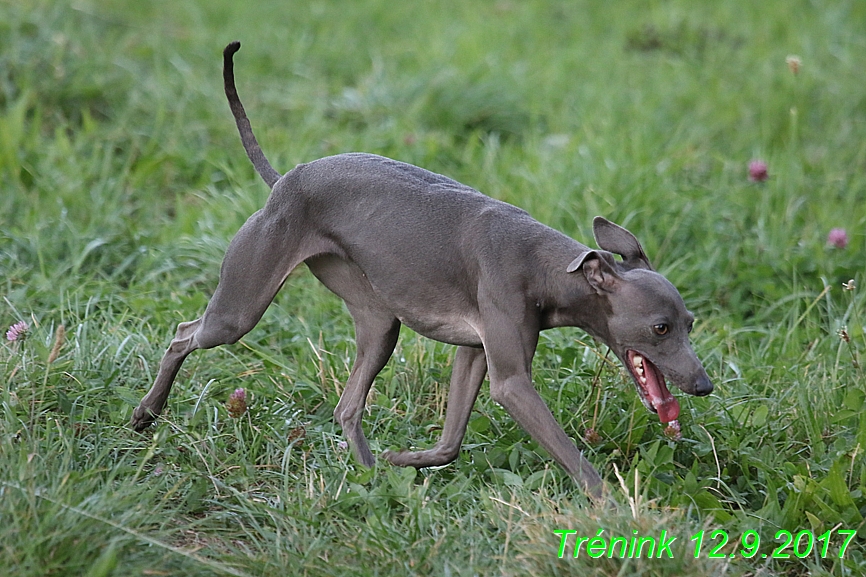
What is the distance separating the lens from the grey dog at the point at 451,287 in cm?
324

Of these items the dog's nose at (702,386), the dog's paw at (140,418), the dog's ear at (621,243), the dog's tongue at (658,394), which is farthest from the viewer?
the dog's paw at (140,418)

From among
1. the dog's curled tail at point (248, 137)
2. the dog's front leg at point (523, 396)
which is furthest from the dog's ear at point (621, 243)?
the dog's curled tail at point (248, 137)

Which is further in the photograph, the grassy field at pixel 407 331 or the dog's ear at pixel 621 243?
the dog's ear at pixel 621 243

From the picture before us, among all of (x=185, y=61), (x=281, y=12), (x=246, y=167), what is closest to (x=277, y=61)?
(x=185, y=61)

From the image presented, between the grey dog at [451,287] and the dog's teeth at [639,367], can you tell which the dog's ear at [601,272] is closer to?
the grey dog at [451,287]

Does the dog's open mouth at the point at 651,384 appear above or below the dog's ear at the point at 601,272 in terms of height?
below

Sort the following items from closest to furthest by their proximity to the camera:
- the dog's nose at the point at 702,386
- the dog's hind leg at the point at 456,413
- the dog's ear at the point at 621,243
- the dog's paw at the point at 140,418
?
the dog's nose at the point at 702,386, the dog's ear at the point at 621,243, the dog's hind leg at the point at 456,413, the dog's paw at the point at 140,418

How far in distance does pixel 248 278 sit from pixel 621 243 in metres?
1.22

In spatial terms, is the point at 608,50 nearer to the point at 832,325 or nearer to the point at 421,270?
the point at 832,325

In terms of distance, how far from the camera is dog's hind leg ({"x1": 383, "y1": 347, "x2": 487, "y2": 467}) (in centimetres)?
364

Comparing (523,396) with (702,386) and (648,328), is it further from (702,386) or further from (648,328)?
(702,386)

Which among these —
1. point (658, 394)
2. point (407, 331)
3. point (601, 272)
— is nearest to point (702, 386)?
point (658, 394)

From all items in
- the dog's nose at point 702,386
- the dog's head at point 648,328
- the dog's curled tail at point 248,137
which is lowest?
the dog's nose at point 702,386

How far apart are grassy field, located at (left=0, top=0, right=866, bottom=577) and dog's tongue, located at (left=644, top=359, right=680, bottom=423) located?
24cm
